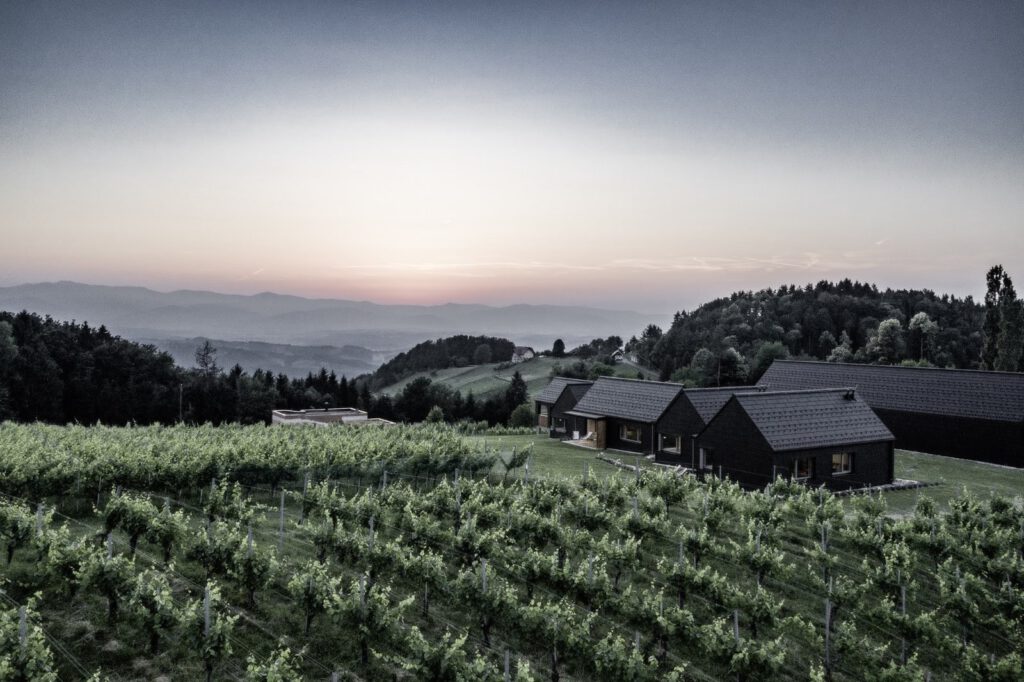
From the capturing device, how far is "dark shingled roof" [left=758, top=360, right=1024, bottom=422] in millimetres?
38938

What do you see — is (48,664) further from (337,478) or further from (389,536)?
(337,478)

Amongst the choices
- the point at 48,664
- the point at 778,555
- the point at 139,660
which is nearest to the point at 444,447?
the point at 778,555

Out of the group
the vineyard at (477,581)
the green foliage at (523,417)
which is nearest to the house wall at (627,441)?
the vineyard at (477,581)

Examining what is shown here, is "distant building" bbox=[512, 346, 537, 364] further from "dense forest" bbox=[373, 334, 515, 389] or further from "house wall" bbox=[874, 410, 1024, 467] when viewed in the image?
"house wall" bbox=[874, 410, 1024, 467]

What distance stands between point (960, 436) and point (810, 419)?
572 inches

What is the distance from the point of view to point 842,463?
3212 centimetres

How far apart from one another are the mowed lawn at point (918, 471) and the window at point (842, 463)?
2037mm

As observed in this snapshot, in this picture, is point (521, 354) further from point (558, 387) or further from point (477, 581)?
point (477, 581)

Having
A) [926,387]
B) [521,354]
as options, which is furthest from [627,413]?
[521,354]

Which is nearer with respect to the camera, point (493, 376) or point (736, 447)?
point (736, 447)

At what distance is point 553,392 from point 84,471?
34.3m

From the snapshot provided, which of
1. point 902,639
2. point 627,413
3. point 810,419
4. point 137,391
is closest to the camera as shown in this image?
point 902,639

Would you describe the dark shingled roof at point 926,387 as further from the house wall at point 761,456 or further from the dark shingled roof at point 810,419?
the house wall at point 761,456

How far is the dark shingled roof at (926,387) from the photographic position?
38938mm
